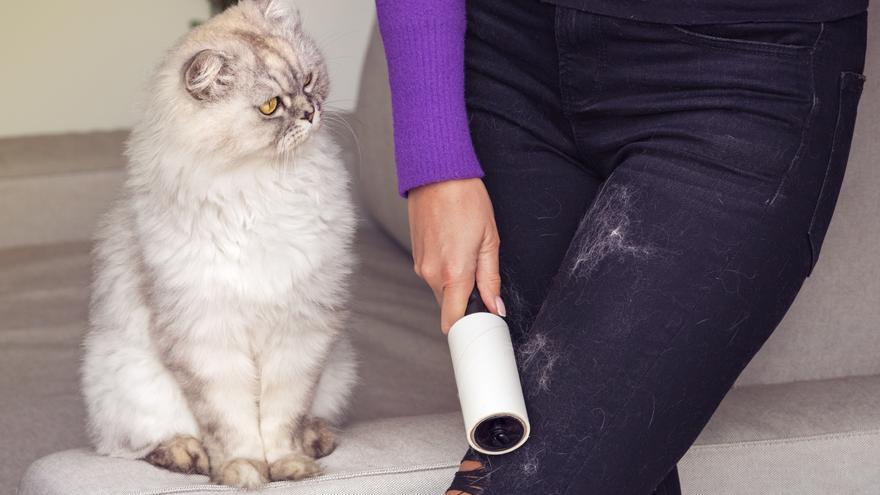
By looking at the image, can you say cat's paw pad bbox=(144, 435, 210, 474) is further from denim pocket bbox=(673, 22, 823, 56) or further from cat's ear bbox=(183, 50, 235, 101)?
denim pocket bbox=(673, 22, 823, 56)

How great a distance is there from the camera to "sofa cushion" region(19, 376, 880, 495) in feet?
4.21

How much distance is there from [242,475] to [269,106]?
0.50 metres

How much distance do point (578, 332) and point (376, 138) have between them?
4.43 feet

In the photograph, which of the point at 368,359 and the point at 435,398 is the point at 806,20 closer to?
the point at 435,398

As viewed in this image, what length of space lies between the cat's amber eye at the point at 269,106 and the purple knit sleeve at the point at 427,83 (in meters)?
0.19

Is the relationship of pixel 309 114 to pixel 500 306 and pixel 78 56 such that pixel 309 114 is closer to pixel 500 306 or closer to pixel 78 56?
pixel 500 306

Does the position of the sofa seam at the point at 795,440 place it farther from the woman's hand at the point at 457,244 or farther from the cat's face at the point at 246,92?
the cat's face at the point at 246,92

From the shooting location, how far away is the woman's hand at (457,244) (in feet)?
3.78

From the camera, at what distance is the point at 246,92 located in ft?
4.25

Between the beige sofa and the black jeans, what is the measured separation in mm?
321

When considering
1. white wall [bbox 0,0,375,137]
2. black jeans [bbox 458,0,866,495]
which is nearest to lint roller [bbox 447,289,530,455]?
black jeans [bbox 458,0,866,495]

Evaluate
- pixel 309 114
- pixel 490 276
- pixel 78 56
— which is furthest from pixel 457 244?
pixel 78 56

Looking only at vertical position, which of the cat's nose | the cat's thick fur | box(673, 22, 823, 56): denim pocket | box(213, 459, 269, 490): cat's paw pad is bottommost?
box(213, 459, 269, 490): cat's paw pad

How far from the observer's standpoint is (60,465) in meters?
1.31
